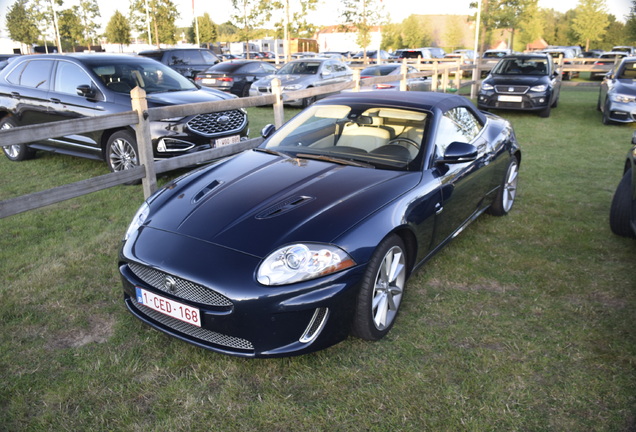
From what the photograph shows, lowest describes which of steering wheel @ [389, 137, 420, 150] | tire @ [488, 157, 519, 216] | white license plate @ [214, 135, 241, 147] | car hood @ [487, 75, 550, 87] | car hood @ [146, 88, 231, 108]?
tire @ [488, 157, 519, 216]

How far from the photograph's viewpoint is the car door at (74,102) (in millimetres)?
6738

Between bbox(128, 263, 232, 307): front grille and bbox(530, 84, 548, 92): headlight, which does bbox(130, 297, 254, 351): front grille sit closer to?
bbox(128, 263, 232, 307): front grille

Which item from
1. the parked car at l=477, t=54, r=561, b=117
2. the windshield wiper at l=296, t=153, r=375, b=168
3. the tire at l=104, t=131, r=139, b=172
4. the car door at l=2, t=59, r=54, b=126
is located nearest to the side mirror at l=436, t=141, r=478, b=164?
the windshield wiper at l=296, t=153, r=375, b=168

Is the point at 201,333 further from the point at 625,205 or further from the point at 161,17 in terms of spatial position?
the point at 161,17

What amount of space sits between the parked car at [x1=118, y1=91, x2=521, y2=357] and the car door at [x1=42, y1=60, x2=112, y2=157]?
11.8ft

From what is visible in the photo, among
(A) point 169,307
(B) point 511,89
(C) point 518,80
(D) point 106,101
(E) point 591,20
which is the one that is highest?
(E) point 591,20

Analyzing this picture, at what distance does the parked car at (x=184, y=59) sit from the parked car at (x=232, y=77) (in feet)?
3.99

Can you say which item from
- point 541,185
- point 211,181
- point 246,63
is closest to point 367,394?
point 211,181

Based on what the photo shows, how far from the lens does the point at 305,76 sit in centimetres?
1462

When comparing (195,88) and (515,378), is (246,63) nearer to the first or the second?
(195,88)

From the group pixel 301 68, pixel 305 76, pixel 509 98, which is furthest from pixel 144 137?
pixel 301 68

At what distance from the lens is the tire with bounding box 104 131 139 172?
20.9 feet

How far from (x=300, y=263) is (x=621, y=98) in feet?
36.5

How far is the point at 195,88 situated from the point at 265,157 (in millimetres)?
4298
